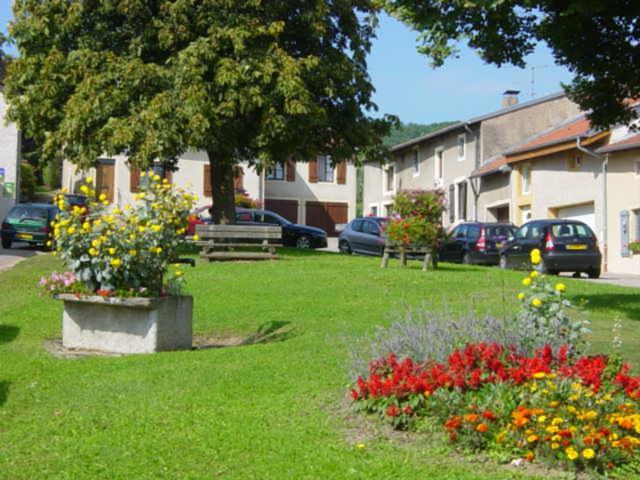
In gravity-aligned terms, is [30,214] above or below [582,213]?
below

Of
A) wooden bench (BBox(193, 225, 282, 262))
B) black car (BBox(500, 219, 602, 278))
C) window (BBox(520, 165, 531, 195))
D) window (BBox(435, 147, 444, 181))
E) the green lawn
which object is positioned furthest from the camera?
window (BBox(435, 147, 444, 181))

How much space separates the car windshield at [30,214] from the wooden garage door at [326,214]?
27.1 meters

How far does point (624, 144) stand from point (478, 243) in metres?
6.49

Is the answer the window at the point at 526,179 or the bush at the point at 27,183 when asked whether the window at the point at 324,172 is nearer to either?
the bush at the point at 27,183

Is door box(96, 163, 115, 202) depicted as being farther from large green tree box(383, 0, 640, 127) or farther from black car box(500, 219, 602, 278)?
large green tree box(383, 0, 640, 127)

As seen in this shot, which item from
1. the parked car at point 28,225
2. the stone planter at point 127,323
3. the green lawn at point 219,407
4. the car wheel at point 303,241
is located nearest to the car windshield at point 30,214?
the parked car at point 28,225

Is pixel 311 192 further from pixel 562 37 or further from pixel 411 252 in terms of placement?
pixel 562 37

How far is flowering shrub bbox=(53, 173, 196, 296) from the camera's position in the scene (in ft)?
33.4

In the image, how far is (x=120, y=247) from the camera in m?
10.2

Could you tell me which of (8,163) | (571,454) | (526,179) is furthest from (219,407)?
(8,163)

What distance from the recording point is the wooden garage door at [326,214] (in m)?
57.0

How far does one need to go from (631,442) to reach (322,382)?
3004 millimetres

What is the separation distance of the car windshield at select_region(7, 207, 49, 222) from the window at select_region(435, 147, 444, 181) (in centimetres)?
2333

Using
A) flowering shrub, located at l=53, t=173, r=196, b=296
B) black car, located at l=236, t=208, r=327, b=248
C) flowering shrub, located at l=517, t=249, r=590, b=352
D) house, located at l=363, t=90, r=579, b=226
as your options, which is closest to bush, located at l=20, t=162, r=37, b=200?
black car, located at l=236, t=208, r=327, b=248
